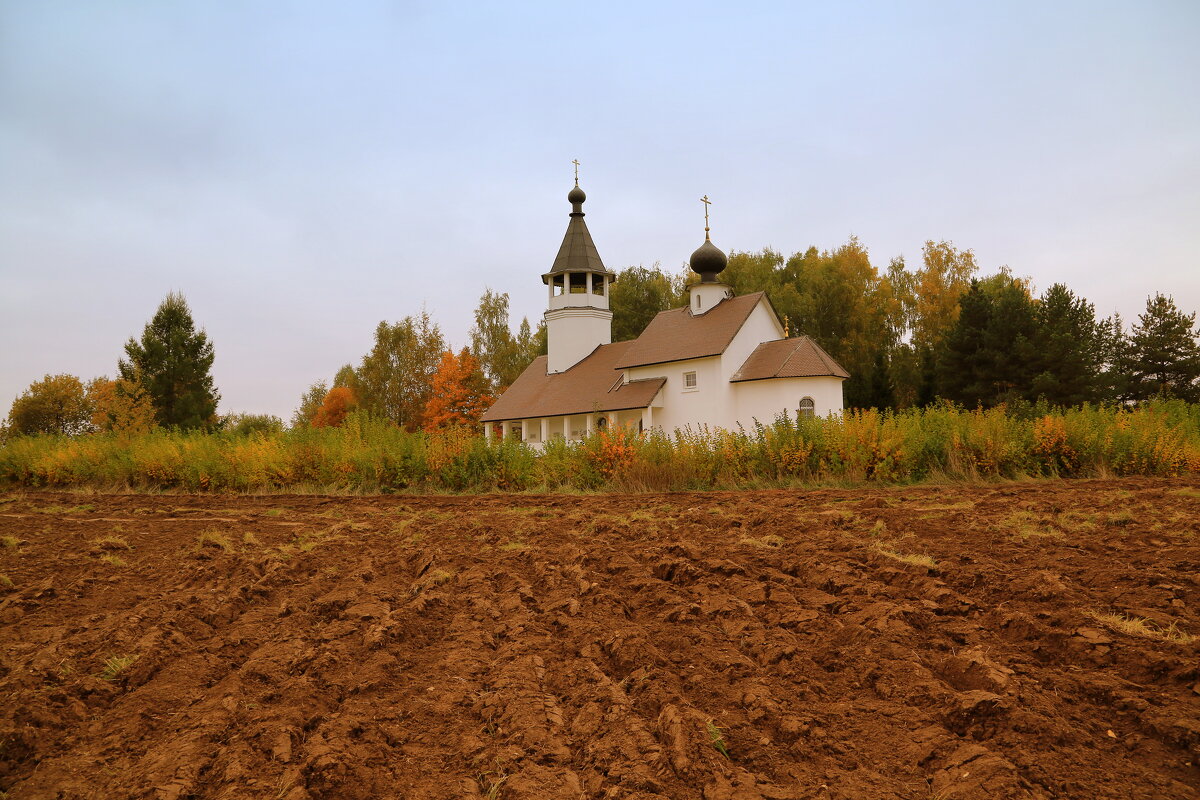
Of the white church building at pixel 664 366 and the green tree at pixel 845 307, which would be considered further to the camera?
the green tree at pixel 845 307

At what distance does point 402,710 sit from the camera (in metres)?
3.22

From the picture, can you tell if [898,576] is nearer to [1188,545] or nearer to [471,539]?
[1188,545]

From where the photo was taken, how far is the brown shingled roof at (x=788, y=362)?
88.6 feet

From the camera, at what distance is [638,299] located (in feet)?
151

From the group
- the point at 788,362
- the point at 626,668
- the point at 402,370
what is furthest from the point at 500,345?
the point at 626,668

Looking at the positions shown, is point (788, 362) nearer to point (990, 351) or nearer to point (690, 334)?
point (690, 334)

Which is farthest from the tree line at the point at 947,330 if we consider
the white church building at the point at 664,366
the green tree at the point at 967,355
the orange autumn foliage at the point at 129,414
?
the orange autumn foliage at the point at 129,414

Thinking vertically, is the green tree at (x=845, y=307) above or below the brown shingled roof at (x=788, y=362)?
above

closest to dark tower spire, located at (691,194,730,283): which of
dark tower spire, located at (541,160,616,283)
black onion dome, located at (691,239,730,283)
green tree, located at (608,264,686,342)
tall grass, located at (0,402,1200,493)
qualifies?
black onion dome, located at (691,239,730,283)

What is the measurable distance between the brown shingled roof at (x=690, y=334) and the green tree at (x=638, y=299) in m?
12.2

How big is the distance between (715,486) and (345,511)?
5.49 metres

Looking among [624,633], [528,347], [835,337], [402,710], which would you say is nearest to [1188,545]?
[624,633]

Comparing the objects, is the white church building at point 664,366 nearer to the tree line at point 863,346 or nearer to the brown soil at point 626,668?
the tree line at point 863,346

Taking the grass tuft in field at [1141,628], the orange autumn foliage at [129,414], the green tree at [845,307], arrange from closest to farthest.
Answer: the grass tuft in field at [1141,628] < the orange autumn foliage at [129,414] < the green tree at [845,307]
